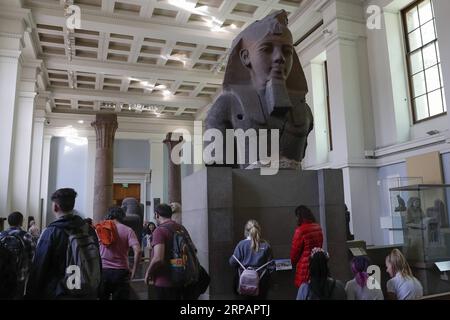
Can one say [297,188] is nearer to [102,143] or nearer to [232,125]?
[232,125]

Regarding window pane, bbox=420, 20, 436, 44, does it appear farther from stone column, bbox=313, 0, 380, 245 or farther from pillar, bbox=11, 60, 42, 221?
pillar, bbox=11, 60, 42, 221

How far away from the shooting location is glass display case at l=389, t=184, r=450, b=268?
605cm

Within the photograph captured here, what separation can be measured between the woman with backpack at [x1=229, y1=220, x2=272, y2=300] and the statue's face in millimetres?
1672

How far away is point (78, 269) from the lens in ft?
7.37

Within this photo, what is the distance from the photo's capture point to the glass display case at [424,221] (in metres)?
6.05

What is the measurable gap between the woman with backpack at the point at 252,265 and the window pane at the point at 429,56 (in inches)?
282

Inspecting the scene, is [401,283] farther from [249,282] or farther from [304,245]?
[249,282]

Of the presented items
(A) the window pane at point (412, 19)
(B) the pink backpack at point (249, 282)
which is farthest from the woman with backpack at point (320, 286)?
(A) the window pane at point (412, 19)

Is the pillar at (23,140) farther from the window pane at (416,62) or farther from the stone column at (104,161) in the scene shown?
the window pane at (416,62)

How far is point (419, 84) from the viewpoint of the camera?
28.7ft

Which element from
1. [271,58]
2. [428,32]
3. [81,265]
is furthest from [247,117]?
[428,32]

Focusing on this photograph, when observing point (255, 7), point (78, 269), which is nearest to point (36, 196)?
point (255, 7)

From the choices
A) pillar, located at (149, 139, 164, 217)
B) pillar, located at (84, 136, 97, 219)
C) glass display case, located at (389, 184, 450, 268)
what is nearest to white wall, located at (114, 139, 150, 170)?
pillar, located at (149, 139, 164, 217)

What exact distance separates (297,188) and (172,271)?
67.5 inches
